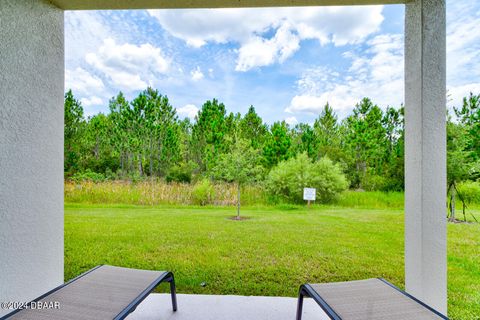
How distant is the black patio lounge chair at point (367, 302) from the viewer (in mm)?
1426

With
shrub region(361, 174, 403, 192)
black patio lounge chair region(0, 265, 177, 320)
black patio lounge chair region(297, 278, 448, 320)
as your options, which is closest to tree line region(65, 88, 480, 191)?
shrub region(361, 174, 403, 192)

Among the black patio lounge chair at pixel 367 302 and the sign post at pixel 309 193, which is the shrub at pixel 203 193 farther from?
the black patio lounge chair at pixel 367 302

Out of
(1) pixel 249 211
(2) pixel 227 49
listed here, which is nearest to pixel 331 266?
(1) pixel 249 211

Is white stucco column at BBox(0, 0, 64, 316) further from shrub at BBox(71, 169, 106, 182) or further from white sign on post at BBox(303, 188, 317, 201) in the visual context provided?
white sign on post at BBox(303, 188, 317, 201)

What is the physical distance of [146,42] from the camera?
4.72 m

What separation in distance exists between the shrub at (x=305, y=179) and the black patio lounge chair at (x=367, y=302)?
11.3 ft

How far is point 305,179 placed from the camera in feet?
17.6

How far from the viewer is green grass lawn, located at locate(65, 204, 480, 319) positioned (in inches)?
114

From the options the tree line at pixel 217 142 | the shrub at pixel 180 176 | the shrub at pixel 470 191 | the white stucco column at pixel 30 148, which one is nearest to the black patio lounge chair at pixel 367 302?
the white stucco column at pixel 30 148

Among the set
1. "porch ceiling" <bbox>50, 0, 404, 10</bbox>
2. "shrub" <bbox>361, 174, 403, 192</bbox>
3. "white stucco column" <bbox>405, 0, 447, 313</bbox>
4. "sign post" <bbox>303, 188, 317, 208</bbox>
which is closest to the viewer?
"white stucco column" <bbox>405, 0, 447, 313</bbox>

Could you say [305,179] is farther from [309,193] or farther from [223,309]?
[223,309]

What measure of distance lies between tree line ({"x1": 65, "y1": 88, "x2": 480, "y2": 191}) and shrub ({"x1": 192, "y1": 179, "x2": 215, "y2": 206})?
0.17 metres

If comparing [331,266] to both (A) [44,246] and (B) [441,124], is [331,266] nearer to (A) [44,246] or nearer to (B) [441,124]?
(B) [441,124]

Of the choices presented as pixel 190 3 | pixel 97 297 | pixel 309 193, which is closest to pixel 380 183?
pixel 309 193
